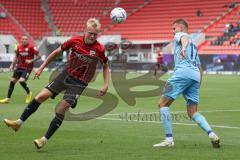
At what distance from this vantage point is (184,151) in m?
10.8

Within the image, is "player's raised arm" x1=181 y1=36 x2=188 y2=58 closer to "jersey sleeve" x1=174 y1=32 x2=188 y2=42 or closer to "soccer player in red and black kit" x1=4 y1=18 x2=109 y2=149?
"jersey sleeve" x1=174 y1=32 x2=188 y2=42

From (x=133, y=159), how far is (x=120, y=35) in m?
55.8

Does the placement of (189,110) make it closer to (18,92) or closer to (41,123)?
(41,123)

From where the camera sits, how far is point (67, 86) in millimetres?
11258

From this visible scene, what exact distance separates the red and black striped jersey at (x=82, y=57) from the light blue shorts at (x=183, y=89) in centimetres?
129

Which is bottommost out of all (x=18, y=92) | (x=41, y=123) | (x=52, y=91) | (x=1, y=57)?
(x=1, y=57)

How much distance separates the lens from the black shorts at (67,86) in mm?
11109

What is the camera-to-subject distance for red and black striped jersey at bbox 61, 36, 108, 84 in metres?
11.2

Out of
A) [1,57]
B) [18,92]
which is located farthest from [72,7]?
[18,92]

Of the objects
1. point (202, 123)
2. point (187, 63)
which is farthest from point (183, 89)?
point (202, 123)

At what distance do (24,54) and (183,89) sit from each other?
13.0 metres

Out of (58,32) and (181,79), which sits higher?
(181,79)

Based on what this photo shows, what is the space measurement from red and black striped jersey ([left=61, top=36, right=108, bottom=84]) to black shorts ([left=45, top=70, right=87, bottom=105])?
9 centimetres

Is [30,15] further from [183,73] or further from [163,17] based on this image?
[183,73]
